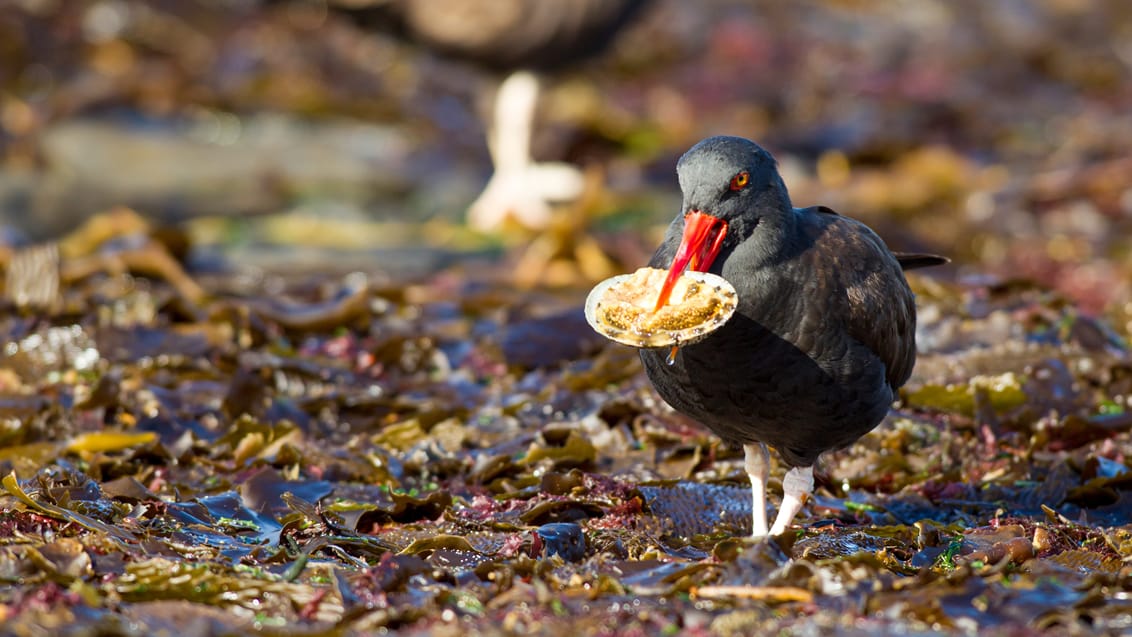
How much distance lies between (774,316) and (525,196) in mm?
5756

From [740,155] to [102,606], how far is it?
6.00 feet

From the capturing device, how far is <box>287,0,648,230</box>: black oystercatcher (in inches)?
351

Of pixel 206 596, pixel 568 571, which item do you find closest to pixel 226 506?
pixel 206 596

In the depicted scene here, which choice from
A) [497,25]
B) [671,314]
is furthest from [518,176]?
[671,314]

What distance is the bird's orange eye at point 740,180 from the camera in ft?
10.5

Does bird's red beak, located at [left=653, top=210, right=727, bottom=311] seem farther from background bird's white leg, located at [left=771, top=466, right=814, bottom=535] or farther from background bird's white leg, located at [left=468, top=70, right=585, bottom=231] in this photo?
background bird's white leg, located at [left=468, top=70, right=585, bottom=231]

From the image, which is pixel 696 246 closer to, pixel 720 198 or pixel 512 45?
pixel 720 198

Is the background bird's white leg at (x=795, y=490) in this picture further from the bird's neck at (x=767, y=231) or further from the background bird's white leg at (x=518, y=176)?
the background bird's white leg at (x=518, y=176)

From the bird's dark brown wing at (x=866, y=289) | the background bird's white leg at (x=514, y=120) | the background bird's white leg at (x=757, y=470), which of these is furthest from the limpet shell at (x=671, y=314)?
the background bird's white leg at (x=514, y=120)

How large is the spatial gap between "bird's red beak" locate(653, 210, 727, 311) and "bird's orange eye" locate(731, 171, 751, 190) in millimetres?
91

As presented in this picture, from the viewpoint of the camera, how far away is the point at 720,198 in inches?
126

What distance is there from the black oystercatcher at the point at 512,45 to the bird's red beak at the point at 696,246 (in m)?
5.50

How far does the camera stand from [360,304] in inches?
226

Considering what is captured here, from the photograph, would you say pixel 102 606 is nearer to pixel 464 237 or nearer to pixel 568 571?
pixel 568 571
